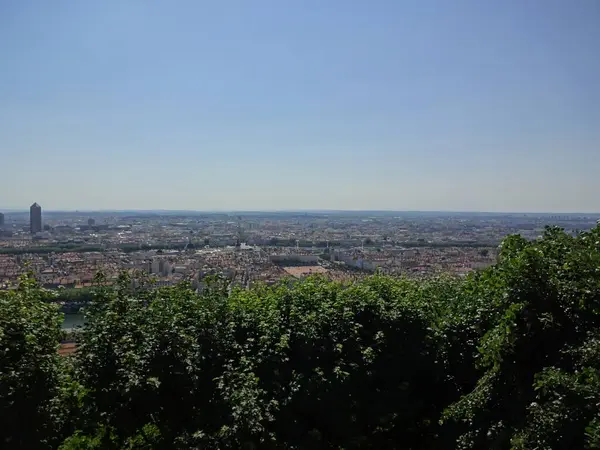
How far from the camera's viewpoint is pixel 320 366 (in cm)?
553

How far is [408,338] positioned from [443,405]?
88cm

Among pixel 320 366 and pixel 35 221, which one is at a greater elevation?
pixel 320 366

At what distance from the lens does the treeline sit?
14.5ft

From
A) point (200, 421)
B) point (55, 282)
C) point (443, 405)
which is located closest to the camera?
point (200, 421)

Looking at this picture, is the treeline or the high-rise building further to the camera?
the high-rise building

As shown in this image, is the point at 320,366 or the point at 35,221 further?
the point at 35,221

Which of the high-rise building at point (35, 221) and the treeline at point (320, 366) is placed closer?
the treeline at point (320, 366)

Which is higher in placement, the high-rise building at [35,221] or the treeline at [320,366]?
the treeline at [320,366]

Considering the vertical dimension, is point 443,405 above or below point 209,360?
below

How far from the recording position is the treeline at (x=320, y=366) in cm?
441

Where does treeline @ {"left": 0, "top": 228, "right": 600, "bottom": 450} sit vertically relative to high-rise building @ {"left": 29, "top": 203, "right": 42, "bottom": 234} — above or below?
above

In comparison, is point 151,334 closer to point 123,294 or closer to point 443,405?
point 123,294

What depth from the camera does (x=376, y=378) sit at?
5762 millimetres

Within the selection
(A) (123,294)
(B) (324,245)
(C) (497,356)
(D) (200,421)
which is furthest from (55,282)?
(B) (324,245)
